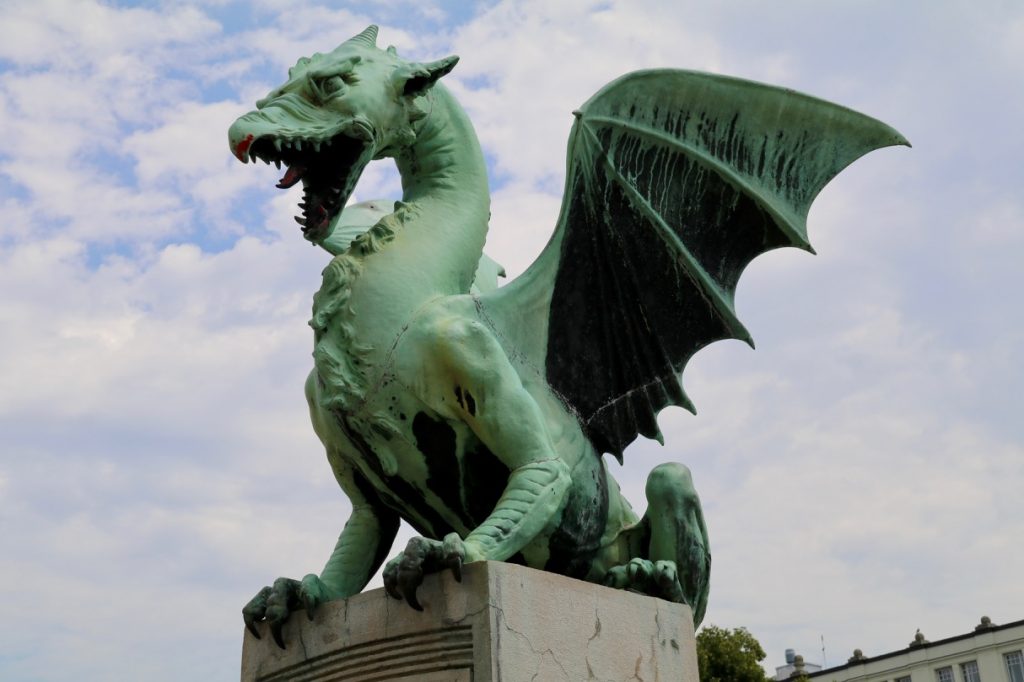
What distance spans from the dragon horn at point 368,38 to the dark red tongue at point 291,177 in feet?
2.45

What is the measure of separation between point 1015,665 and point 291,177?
38073mm

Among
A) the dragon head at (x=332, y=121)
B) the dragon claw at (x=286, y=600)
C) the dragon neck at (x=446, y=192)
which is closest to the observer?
the dragon claw at (x=286, y=600)

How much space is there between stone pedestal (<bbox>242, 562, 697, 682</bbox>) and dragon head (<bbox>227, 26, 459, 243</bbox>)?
166 cm

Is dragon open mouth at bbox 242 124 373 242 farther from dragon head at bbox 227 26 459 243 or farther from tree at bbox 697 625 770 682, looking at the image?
tree at bbox 697 625 770 682

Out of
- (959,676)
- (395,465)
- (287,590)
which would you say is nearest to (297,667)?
(287,590)

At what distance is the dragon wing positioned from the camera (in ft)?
18.9

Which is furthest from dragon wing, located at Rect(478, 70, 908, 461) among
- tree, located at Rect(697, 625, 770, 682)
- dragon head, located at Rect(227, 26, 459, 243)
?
tree, located at Rect(697, 625, 770, 682)

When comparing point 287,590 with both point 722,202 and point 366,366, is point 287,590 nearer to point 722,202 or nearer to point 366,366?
point 366,366

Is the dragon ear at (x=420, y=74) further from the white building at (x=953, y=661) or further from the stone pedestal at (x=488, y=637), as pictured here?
the white building at (x=953, y=661)

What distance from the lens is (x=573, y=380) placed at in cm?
574

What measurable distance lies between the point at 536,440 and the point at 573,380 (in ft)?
Result: 2.51

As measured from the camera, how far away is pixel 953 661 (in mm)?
39031

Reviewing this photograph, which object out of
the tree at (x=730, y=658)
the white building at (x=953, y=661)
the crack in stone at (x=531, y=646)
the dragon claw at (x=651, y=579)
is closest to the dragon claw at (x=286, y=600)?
the crack in stone at (x=531, y=646)

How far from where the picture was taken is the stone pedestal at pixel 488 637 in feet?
14.4
